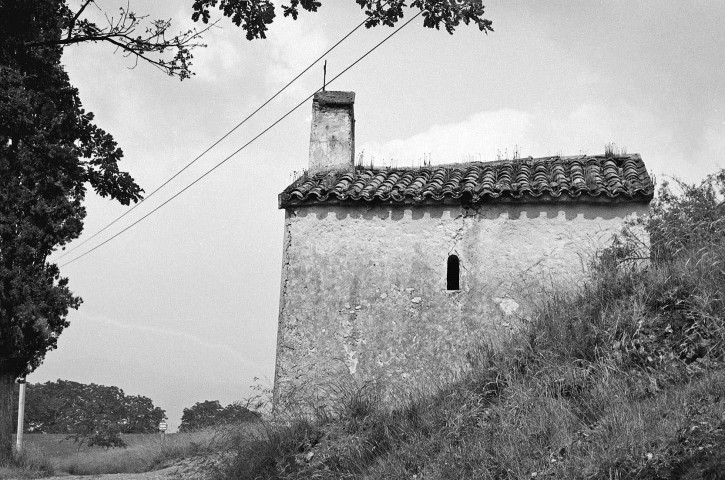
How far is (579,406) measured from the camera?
761 cm

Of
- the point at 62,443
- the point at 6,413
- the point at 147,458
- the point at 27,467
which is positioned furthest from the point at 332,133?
the point at 62,443

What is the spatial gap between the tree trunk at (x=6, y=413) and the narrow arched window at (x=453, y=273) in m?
11.4

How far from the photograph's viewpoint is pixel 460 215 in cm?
1208

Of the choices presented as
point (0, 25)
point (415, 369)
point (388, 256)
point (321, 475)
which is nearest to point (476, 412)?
point (321, 475)

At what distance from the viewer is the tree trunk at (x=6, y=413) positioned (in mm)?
17125

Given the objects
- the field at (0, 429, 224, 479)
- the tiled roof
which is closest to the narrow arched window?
the tiled roof

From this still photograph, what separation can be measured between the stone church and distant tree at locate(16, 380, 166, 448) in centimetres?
1667

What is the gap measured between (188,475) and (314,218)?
450 centimetres

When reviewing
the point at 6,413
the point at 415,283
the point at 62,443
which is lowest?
the point at 62,443

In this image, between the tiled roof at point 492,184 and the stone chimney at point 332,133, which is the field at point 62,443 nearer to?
the stone chimney at point 332,133

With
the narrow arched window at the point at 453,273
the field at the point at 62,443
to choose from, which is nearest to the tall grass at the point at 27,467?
the field at the point at 62,443

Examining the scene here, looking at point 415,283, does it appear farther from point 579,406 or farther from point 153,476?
point 153,476

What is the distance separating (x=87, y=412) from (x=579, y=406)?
26728 millimetres

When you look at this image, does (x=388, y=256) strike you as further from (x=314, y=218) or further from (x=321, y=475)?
(x=321, y=475)
